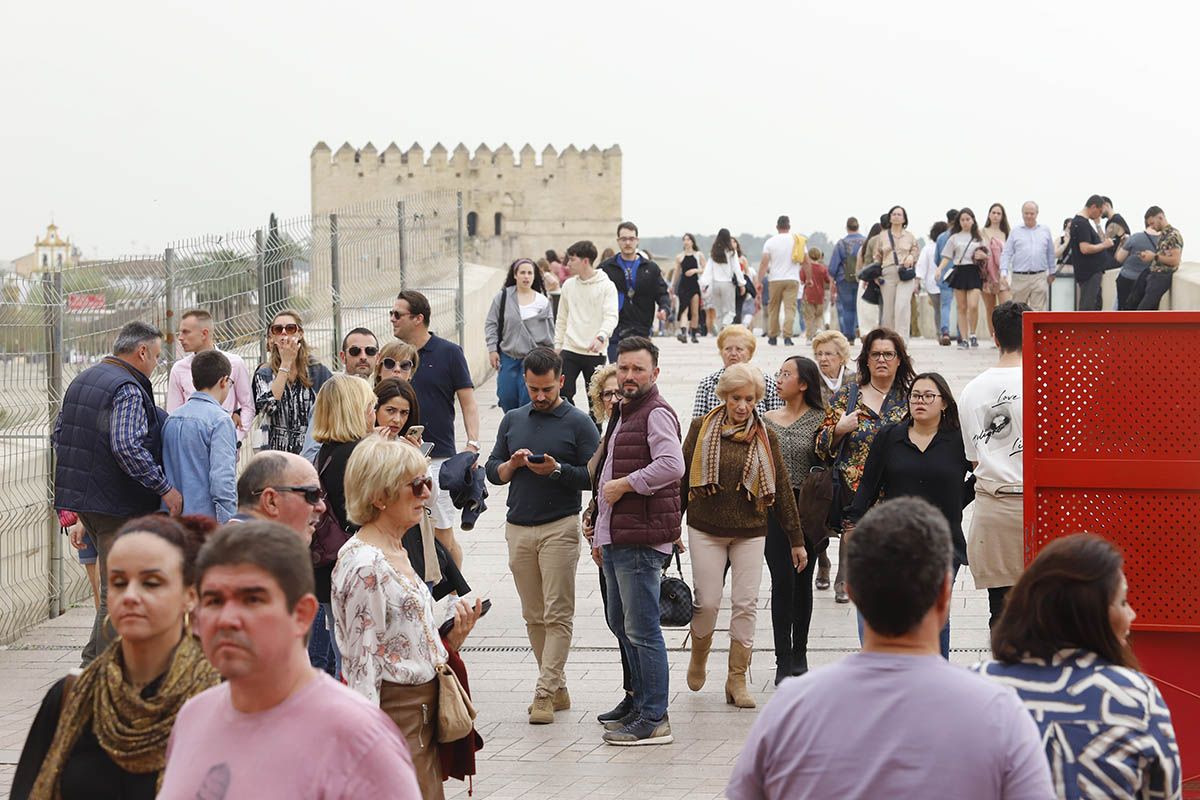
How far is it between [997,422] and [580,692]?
8.53ft

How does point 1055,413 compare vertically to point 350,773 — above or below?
above

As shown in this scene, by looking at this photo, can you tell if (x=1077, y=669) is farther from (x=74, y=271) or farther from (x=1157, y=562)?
(x=74, y=271)

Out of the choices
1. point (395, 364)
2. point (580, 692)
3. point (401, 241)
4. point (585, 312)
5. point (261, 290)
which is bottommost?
point (580, 692)

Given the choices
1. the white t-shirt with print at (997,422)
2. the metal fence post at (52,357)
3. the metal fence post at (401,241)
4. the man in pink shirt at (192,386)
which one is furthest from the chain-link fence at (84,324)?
the white t-shirt with print at (997,422)

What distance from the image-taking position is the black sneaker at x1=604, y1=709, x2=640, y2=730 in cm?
762

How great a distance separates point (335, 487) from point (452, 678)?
81.0 inches

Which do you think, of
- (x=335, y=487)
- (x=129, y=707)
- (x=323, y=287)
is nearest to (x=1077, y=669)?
(x=129, y=707)

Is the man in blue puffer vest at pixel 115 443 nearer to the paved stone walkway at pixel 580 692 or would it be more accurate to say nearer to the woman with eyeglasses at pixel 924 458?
the paved stone walkway at pixel 580 692

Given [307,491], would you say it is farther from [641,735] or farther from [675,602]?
[675,602]

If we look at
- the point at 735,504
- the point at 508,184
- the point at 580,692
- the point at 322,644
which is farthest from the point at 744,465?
the point at 508,184

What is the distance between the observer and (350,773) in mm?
3076

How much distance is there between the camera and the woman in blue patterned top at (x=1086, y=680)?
11.9 ft

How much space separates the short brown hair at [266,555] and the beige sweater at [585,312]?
1013 cm

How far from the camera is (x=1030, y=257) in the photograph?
64.1ft
